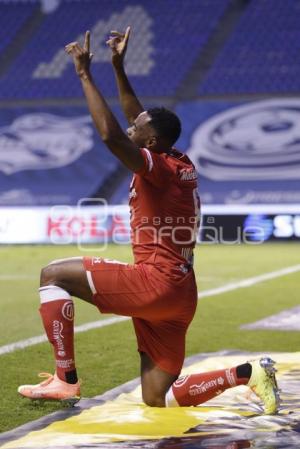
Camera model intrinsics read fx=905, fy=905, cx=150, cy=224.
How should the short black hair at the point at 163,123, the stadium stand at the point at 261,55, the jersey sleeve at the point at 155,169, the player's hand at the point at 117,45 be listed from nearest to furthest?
1. the jersey sleeve at the point at 155,169
2. the short black hair at the point at 163,123
3. the player's hand at the point at 117,45
4. the stadium stand at the point at 261,55

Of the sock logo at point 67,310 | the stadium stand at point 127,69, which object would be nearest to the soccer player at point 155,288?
the sock logo at point 67,310

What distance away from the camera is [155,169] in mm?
4820

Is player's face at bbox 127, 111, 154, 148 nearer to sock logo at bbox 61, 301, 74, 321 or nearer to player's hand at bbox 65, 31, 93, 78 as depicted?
player's hand at bbox 65, 31, 93, 78

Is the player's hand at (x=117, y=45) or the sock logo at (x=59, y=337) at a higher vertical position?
the player's hand at (x=117, y=45)

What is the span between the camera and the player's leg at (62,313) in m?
5.14

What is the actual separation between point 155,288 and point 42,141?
2193cm

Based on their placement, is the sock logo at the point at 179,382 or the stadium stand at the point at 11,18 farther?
the stadium stand at the point at 11,18

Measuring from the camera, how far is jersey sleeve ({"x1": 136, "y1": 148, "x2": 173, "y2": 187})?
475cm

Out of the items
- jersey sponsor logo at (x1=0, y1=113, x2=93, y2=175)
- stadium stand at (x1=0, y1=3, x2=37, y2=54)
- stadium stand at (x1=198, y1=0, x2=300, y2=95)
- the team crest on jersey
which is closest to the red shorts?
the team crest on jersey

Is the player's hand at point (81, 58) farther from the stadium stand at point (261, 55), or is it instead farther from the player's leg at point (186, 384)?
the stadium stand at point (261, 55)

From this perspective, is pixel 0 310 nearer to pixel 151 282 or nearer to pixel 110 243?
pixel 151 282

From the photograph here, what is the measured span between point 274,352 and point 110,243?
1435 centimetres

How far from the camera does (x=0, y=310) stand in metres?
10.3

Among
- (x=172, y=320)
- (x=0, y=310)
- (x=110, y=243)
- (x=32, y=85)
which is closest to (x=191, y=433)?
(x=172, y=320)
